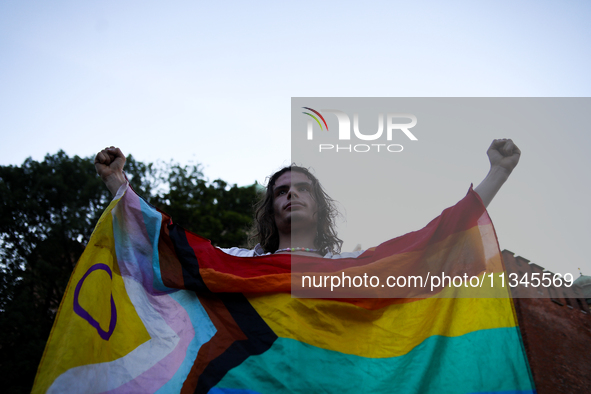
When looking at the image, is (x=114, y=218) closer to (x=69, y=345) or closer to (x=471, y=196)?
(x=69, y=345)

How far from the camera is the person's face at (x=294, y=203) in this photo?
3070mm

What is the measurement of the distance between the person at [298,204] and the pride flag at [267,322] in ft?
0.64

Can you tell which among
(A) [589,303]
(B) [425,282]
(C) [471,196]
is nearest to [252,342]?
(B) [425,282]

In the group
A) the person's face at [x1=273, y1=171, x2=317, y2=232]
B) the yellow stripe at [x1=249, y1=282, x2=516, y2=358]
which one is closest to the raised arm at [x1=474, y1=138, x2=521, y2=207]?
the yellow stripe at [x1=249, y1=282, x2=516, y2=358]

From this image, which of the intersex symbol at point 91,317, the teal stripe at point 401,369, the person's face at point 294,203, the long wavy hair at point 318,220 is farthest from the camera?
the long wavy hair at point 318,220

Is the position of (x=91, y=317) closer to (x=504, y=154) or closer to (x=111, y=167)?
Result: (x=111, y=167)

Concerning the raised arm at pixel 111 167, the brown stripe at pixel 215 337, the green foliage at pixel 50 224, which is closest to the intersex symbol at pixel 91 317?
the brown stripe at pixel 215 337

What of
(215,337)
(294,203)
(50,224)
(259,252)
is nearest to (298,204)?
(294,203)

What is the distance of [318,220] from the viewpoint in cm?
338

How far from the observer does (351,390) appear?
6.39 ft

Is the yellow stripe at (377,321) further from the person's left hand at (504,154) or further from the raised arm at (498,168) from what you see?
the person's left hand at (504,154)

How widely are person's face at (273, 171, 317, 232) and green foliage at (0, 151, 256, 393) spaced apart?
1043 cm

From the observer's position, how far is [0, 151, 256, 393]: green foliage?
1176 cm

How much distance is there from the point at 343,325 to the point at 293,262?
491 millimetres
